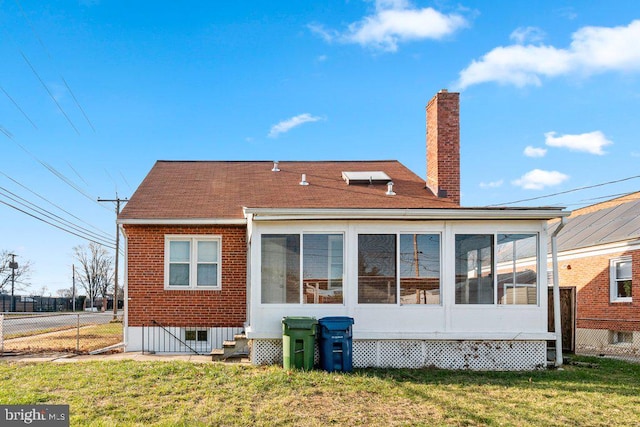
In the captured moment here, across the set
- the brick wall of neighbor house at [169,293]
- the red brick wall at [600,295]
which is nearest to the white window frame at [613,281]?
the red brick wall at [600,295]

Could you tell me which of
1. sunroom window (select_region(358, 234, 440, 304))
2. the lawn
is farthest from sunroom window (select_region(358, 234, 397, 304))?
the lawn

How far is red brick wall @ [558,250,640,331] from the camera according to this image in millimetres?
17266

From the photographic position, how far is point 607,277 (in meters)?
18.6

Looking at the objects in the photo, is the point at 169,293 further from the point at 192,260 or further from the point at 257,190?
the point at 257,190

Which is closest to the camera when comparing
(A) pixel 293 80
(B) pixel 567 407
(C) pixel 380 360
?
(B) pixel 567 407

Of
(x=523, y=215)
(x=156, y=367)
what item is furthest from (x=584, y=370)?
(x=156, y=367)

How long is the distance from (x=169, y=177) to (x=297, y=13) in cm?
664

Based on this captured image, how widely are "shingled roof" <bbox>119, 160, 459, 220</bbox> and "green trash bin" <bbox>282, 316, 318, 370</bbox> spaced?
143 inches

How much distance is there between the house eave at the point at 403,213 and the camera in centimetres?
1133

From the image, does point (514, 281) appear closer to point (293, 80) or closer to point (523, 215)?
point (523, 215)

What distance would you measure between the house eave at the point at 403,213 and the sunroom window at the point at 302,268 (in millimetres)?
469

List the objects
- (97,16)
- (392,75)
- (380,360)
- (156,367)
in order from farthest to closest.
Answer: (97,16)
(392,75)
(380,360)
(156,367)

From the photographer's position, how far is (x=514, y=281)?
38.4ft

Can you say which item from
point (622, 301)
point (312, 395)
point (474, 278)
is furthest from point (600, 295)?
point (312, 395)
